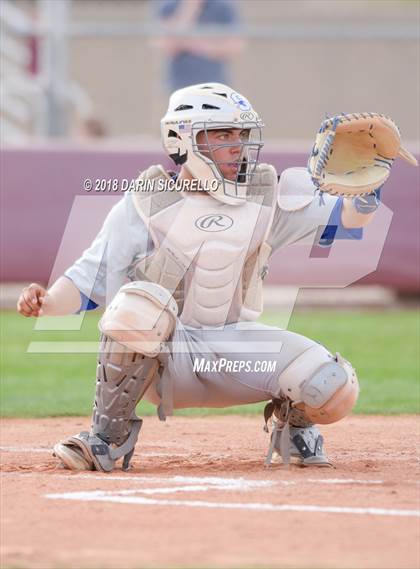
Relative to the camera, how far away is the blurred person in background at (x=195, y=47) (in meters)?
13.0

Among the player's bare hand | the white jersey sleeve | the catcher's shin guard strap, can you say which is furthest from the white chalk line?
the white jersey sleeve

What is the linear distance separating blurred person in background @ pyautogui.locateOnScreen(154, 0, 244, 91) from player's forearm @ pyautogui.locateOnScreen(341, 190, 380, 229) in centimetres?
707

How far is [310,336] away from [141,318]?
20.2ft

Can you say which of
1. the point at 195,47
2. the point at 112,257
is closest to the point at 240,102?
the point at 112,257

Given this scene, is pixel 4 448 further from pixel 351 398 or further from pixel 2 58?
pixel 2 58

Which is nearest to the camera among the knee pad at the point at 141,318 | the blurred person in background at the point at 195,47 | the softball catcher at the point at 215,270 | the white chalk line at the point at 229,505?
the white chalk line at the point at 229,505

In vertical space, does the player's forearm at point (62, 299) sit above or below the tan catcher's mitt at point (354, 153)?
below

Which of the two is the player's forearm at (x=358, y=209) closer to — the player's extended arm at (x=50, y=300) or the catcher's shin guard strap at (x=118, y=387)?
the catcher's shin guard strap at (x=118, y=387)

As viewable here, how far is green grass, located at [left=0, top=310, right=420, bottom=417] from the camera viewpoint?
27.5ft
